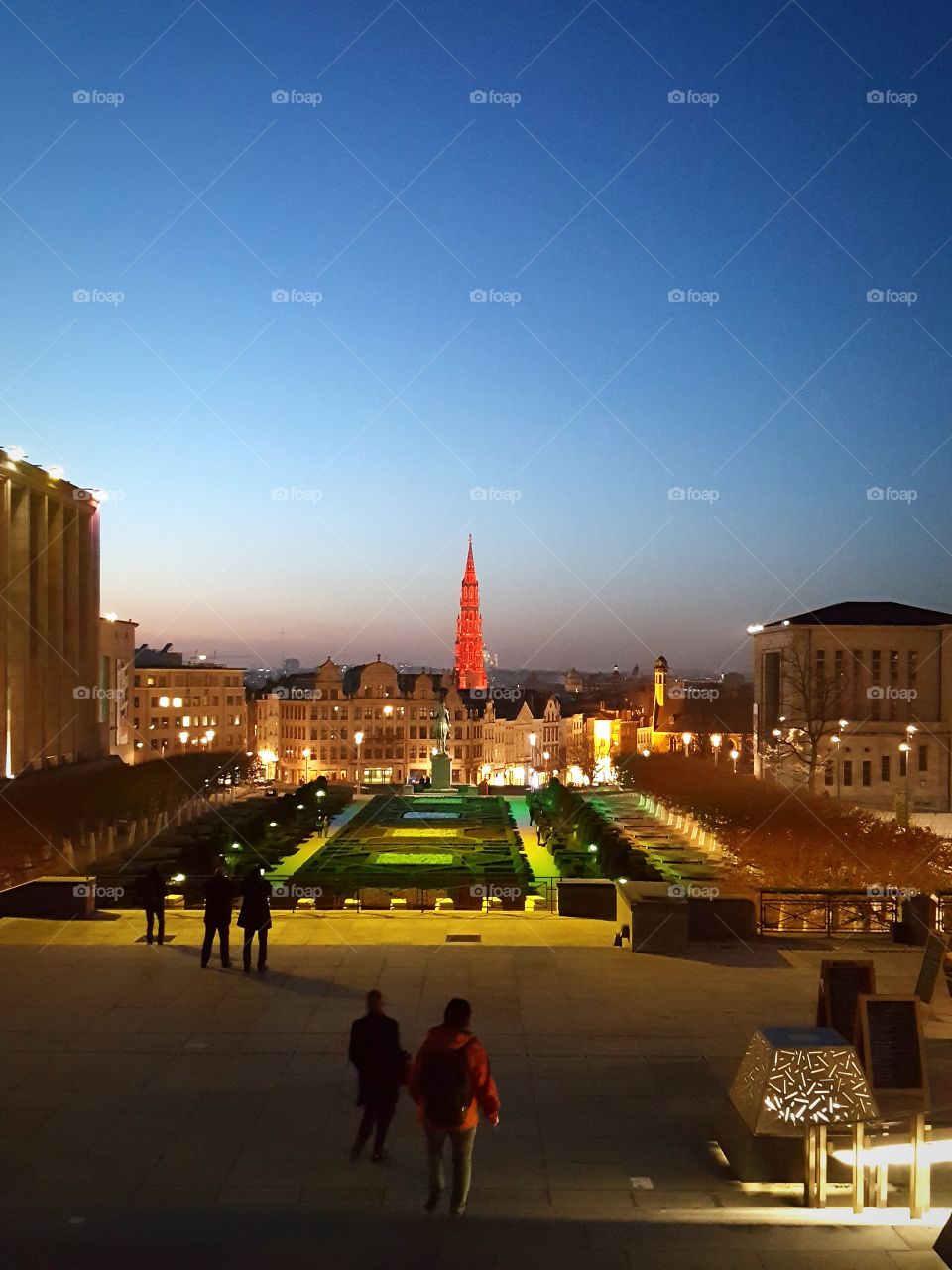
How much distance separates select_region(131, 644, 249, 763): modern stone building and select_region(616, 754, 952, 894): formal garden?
60.8 meters

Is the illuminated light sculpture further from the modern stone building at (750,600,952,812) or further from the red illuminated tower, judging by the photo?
the red illuminated tower

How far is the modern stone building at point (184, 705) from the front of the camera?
295 ft

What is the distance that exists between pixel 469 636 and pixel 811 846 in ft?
340

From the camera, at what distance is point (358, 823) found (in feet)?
134

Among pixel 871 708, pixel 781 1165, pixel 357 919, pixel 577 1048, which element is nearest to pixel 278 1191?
pixel 781 1165

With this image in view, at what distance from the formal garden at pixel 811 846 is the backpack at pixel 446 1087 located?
14777 millimetres

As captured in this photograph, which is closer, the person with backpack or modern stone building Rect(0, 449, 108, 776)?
the person with backpack

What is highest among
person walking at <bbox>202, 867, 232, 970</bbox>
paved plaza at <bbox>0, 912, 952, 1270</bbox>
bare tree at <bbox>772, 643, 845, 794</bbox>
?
bare tree at <bbox>772, 643, 845, 794</bbox>

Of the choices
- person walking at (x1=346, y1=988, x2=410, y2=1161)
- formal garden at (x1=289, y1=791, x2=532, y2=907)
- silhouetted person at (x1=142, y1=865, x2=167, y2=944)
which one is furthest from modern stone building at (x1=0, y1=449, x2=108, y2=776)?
person walking at (x1=346, y1=988, x2=410, y2=1161)

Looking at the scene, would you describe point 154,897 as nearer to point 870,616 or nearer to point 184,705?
point 870,616

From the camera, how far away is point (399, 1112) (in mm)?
7797

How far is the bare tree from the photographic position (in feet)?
165

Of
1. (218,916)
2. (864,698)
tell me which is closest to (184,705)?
(864,698)

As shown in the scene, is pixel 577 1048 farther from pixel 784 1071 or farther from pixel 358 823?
pixel 358 823
